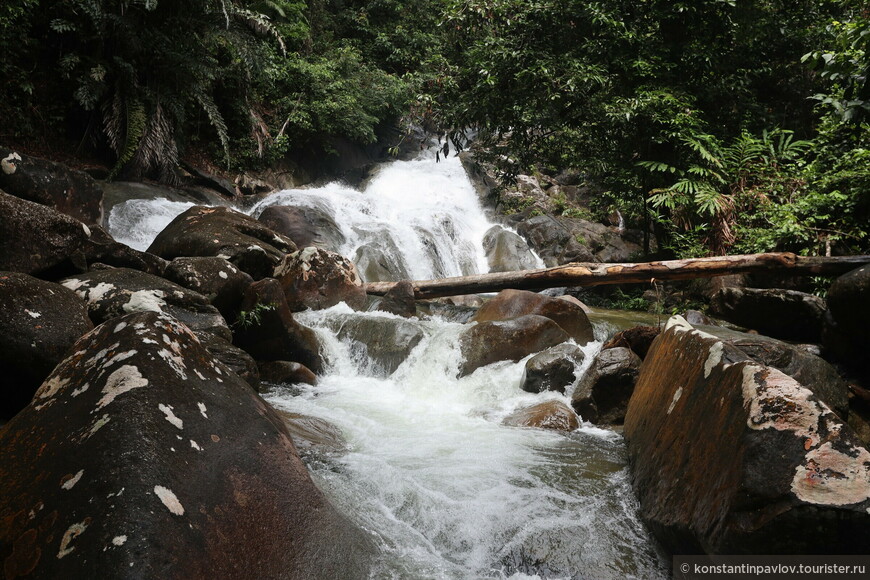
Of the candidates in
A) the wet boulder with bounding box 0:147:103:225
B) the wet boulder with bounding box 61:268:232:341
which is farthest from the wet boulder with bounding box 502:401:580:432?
the wet boulder with bounding box 0:147:103:225

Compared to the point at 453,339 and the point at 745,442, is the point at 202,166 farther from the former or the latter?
the point at 745,442

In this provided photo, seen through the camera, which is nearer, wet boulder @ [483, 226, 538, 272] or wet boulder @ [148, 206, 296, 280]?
wet boulder @ [148, 206, 296, 280]

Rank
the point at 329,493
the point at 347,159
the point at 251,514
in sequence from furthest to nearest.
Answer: the point at 347,159, the point at 329,493, the point at 251,514

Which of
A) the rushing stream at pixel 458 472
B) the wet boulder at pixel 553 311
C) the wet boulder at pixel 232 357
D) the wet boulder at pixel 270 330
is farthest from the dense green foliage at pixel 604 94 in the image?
the wet boulder at pixel 232 357

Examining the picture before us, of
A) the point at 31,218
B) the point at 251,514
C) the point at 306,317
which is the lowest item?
the point at 306,317

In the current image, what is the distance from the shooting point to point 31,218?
4238mm

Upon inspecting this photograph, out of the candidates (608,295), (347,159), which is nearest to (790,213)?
(608,295)

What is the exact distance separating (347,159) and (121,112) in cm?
915

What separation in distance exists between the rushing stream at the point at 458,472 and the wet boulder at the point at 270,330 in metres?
0.45

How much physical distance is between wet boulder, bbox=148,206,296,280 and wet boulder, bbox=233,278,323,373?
1.41m

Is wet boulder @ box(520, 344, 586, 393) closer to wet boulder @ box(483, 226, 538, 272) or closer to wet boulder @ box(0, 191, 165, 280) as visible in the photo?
wet boulder @ box(0, 191, 165, 280)

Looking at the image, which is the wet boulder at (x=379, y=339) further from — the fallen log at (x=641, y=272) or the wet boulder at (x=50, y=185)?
the wet boulder at (x=50, y=185)

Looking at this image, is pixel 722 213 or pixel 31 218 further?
pixel 722 213

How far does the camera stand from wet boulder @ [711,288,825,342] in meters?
5.86
